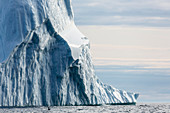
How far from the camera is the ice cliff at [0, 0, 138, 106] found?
57.8 meters

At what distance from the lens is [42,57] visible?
62.2m

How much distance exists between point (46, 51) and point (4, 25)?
19.7 feet

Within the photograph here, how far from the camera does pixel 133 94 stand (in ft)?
267

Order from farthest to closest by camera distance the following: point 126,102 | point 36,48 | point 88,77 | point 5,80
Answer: point 126,102, point 88,77, point 36,48, point 5,80

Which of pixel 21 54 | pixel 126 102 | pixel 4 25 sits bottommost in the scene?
pixel 126 102

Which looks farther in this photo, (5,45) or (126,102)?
(126,102)

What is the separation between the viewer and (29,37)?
59531mm

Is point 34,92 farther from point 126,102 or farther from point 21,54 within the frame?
point 126,102

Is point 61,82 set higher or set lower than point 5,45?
lower

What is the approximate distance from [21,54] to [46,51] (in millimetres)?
4821

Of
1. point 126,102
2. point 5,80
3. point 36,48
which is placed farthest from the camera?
point 126,102

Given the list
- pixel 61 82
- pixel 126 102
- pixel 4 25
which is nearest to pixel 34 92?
pixel 61 82

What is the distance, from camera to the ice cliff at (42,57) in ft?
190

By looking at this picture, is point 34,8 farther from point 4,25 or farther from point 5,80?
point 5,80
